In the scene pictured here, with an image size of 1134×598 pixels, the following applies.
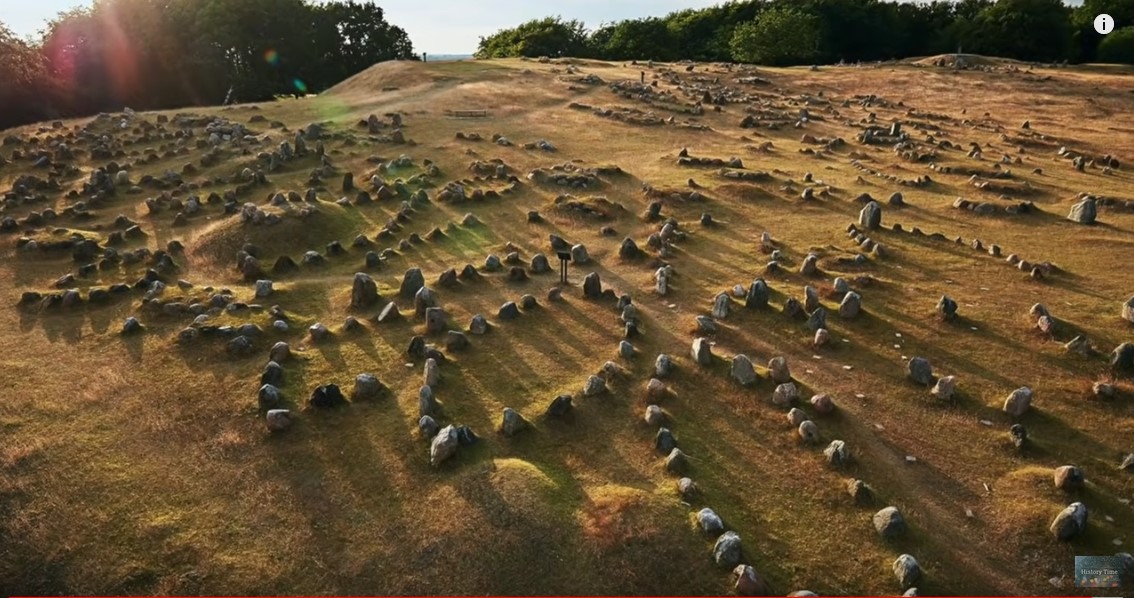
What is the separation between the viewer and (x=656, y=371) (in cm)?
1439

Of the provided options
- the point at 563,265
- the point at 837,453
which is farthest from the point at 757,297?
the point at 837,453

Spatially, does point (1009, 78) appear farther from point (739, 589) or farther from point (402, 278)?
point (739, 589)

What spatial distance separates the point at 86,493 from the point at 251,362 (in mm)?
4188

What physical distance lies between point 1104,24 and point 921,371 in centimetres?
8518

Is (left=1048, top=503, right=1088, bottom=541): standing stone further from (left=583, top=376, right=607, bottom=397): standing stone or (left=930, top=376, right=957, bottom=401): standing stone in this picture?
(left=583, top=376, right=607, bottom=397): standing stone

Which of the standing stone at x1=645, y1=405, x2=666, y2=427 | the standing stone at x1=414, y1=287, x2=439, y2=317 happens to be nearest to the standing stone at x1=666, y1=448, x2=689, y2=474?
the standing stone at x1=645, y1=405, x2=666, y2=427

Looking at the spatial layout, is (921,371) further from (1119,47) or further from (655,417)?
(1119,47)

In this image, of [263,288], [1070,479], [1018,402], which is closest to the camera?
[1070,479]

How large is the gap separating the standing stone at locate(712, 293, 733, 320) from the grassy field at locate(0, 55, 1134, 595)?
0.67ft

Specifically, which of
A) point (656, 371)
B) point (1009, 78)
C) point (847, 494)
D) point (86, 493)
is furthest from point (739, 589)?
point (1009, 78)

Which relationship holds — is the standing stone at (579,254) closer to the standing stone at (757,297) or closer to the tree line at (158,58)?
the standing stone at (757,297)

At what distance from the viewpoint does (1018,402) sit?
12977 millimetres

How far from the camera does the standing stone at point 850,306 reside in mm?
16719

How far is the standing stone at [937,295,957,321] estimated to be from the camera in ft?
54.7
